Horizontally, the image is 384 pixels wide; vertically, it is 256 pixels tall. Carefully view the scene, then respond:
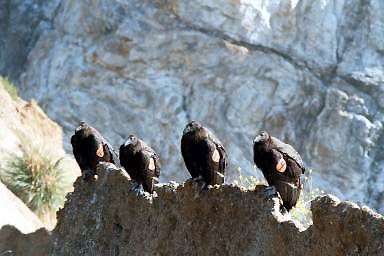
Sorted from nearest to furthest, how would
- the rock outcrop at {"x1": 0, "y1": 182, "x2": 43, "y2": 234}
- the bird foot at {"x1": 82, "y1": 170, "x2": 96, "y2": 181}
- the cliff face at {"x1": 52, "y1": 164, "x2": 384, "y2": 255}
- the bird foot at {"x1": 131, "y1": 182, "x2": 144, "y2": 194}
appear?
the cliff face at {"x1": 52, "y1": 164, "x2": 384, "y2": 255}, the bird foot at {"x1": 131, "y1": 182, "x2": 144, "y2": 194}, the bird foot at {"x1": 82, "y1": 170, "x2": 96, "y2": 181}, the rock outcrop at {"x1": 0, "y1": 182, "x2": 43, "y2": 234}

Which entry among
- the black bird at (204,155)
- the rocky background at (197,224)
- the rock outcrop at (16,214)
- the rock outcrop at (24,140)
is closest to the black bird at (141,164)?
the rocky background at (197,224)

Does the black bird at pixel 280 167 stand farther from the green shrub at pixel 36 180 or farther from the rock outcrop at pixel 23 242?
the green shrub at pixel 36 180

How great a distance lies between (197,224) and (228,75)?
71.9 ft

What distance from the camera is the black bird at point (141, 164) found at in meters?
10.5

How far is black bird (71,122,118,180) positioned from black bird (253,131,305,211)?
3769 millimetres

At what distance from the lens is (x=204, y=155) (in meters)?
9.16

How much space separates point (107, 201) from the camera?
37.7 ft

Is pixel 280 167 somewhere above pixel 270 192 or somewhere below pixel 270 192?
above

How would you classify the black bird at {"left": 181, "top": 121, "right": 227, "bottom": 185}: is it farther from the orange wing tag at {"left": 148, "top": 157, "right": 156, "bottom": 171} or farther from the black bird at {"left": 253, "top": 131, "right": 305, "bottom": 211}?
the orange wing tag at {"left": 148, "top": 157, "right": 156, "bottom": 171}

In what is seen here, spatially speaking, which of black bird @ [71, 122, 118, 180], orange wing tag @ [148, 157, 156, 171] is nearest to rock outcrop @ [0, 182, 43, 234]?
black bird @ [71, 122, 118, 180]

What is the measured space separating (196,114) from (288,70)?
2820 mm

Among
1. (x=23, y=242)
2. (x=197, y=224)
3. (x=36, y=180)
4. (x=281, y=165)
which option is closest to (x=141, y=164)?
(x=197, y=224)

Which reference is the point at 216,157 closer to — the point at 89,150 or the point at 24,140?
the point at 89,150

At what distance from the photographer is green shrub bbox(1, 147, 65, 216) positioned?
20922 millimetres
